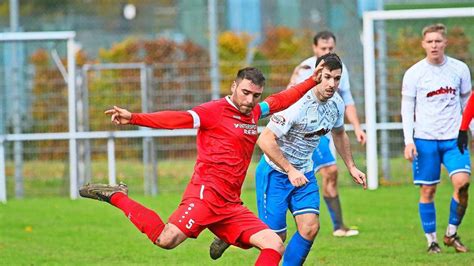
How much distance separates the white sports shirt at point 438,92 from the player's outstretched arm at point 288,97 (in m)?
2.50

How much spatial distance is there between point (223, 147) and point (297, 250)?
1278 mm

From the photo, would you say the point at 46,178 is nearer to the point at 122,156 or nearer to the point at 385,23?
the point at 122,156

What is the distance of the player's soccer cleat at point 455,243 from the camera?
1158 cm

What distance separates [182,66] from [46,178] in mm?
3117

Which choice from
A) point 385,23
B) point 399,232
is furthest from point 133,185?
point 399,232

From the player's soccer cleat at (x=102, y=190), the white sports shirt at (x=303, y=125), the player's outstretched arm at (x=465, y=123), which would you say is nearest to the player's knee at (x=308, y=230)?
the white sports shirt at (x=303, y=125)

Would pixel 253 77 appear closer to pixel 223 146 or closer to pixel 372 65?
pixel 223 146

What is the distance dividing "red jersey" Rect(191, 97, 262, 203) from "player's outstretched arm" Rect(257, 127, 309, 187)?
1.14 ft

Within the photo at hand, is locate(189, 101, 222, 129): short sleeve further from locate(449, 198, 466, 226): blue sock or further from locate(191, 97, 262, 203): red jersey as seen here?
locate(449, 198, 466, 226): blue sock

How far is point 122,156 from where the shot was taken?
825 inches

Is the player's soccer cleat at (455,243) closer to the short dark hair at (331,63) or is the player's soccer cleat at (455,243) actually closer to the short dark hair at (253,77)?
the short dark hair at (331,63)

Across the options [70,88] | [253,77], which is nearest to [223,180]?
[253,77]

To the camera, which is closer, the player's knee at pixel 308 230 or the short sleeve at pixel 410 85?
the player's knee at pixel 308 230

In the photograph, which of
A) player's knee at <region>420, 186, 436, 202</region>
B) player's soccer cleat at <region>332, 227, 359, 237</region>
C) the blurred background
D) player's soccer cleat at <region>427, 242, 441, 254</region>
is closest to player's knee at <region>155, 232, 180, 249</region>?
player's soccer cleat at <region>427, 242, 441, 254</region>
